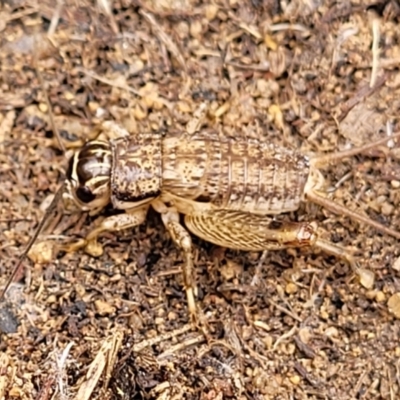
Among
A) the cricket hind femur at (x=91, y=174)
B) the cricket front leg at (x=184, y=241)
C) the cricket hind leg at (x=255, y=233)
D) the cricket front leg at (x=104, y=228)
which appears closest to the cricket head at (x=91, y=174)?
the cricket hind femur at (x=91, y=174)

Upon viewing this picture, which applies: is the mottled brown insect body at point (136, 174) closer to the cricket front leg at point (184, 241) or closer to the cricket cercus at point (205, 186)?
the cricket cercus at point (205, 186)

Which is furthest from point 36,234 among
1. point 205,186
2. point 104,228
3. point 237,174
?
point 237,174

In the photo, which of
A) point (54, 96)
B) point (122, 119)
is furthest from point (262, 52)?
point (54, 96)

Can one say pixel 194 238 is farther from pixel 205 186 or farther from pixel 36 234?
pixel 36 234

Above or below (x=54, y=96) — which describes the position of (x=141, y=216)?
below

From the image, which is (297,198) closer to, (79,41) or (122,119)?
(122,119)

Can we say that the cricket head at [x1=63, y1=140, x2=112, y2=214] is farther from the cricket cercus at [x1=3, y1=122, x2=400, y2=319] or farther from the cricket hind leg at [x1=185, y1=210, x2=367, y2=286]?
the cricket hind leg at [x1=185, y1=210, x2=367, y2=286]
